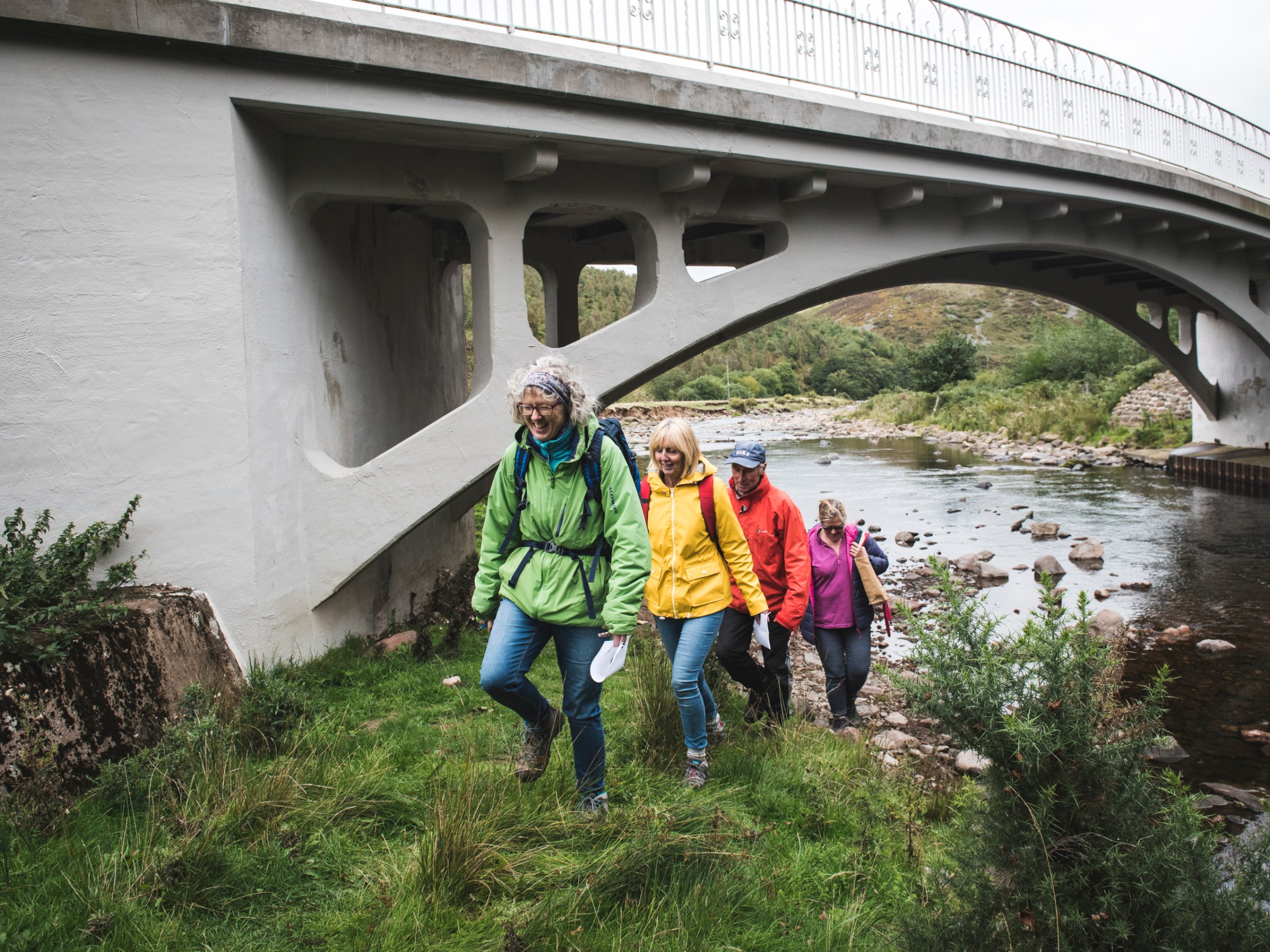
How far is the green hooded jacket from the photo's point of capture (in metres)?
3.40

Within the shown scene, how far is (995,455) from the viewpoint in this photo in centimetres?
2589

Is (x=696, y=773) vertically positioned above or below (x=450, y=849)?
below

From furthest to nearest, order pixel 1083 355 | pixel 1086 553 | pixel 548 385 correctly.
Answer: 1. pixel 1083 355
2. pixel 1086 553
3. pixel 548 385

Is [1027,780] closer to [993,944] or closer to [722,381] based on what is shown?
[993,944]

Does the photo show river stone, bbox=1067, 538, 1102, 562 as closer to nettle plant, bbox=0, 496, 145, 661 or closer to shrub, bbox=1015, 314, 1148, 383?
nettle plant, bbox=0, 496, 145, 661

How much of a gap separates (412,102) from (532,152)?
3.33ft

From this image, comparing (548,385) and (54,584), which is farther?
(54,584)

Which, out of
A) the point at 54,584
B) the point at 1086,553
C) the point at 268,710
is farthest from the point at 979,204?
the point at 54,584

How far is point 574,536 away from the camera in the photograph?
348cm

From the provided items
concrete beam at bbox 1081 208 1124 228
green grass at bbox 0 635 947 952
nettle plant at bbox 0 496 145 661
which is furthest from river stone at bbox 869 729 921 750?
concrete beam at bbox 1081 208 1124 228

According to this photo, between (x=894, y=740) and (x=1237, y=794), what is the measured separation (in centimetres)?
202

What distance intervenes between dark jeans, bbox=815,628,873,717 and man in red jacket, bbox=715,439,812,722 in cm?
59

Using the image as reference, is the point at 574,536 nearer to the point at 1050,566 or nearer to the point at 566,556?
the point at 566,556

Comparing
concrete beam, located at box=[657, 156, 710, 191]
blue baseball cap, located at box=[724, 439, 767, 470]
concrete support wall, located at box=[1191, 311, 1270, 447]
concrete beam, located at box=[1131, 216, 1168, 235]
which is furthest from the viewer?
concrete support wall, located at box=[1191, 311, 1270, 447]
